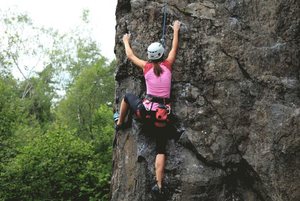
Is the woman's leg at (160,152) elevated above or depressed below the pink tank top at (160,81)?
below

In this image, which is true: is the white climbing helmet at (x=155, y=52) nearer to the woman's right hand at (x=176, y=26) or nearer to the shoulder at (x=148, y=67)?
the shoulder at (x=148, y=67)

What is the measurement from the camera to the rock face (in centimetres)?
480

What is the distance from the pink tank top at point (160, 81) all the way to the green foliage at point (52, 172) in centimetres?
724

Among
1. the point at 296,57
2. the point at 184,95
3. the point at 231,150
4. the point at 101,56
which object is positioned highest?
the point at 101,56

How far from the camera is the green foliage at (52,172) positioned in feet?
34.6

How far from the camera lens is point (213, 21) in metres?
5.36

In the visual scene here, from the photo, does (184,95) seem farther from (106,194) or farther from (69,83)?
(69,83)

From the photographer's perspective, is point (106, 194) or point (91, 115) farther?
point (91, 115)

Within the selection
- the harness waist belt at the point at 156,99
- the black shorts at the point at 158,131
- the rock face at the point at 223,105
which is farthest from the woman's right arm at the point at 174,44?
the black shorts at the point at 158,131

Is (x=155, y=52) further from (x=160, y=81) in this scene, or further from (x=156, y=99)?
(x=156, y=99)

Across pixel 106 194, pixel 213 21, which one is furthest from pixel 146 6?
pixel 106 194

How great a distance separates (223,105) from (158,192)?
188cm

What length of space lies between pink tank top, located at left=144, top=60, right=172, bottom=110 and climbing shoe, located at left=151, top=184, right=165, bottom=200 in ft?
4.44

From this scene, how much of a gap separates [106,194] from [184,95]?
776cm
